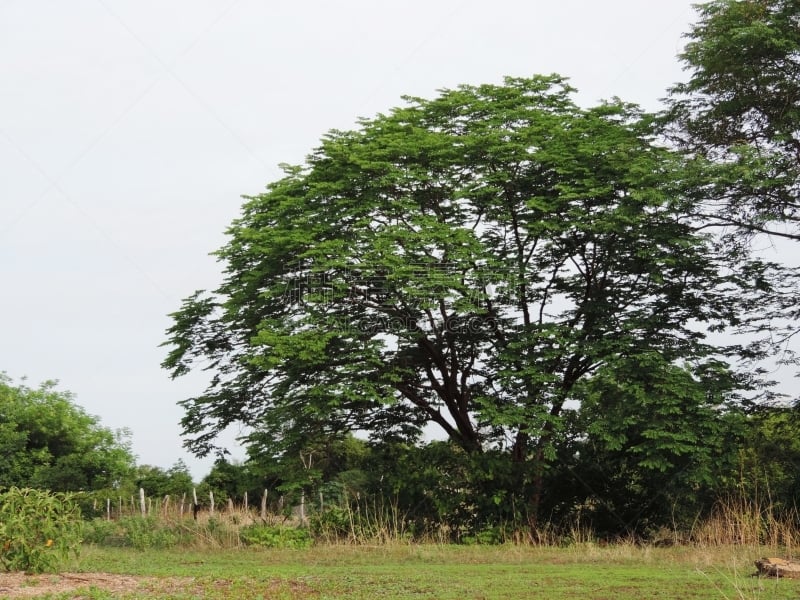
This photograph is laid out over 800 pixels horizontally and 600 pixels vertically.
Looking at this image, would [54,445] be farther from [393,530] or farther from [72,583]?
[72,583]

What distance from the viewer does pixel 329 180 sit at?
19.5 meters

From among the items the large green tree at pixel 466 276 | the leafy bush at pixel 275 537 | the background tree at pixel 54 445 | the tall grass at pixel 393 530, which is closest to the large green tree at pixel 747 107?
the large green tree at pixel 466 276

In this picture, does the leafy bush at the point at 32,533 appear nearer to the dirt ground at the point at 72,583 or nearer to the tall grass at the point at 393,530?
the dirt ground at the point at 72,583

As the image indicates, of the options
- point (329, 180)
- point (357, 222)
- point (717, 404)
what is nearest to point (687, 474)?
point (717, 404)

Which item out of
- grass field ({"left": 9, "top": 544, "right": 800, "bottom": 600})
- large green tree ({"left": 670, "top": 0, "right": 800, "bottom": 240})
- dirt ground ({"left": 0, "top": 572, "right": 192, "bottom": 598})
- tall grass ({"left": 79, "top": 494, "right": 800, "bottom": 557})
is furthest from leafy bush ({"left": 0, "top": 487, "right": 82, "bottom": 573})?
large green tree ({"left": 670, "top": 0, "right": 800, "bottom": 240})

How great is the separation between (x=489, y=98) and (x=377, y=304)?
583cm

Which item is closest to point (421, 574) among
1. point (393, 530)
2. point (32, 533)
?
point (32, 533)

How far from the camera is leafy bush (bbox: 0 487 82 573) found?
1051cm

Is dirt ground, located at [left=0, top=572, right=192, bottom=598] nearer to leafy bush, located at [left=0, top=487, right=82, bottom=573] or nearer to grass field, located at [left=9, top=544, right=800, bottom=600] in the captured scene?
grass field, located at [left=9, top=544, right=800, bottom=600]

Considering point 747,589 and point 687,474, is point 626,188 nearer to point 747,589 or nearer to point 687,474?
point 687,474

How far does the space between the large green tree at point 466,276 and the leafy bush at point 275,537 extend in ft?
6.06

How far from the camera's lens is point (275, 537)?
16.7m

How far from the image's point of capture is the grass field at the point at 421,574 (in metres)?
9.62

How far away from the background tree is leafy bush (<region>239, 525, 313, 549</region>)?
18196mm
